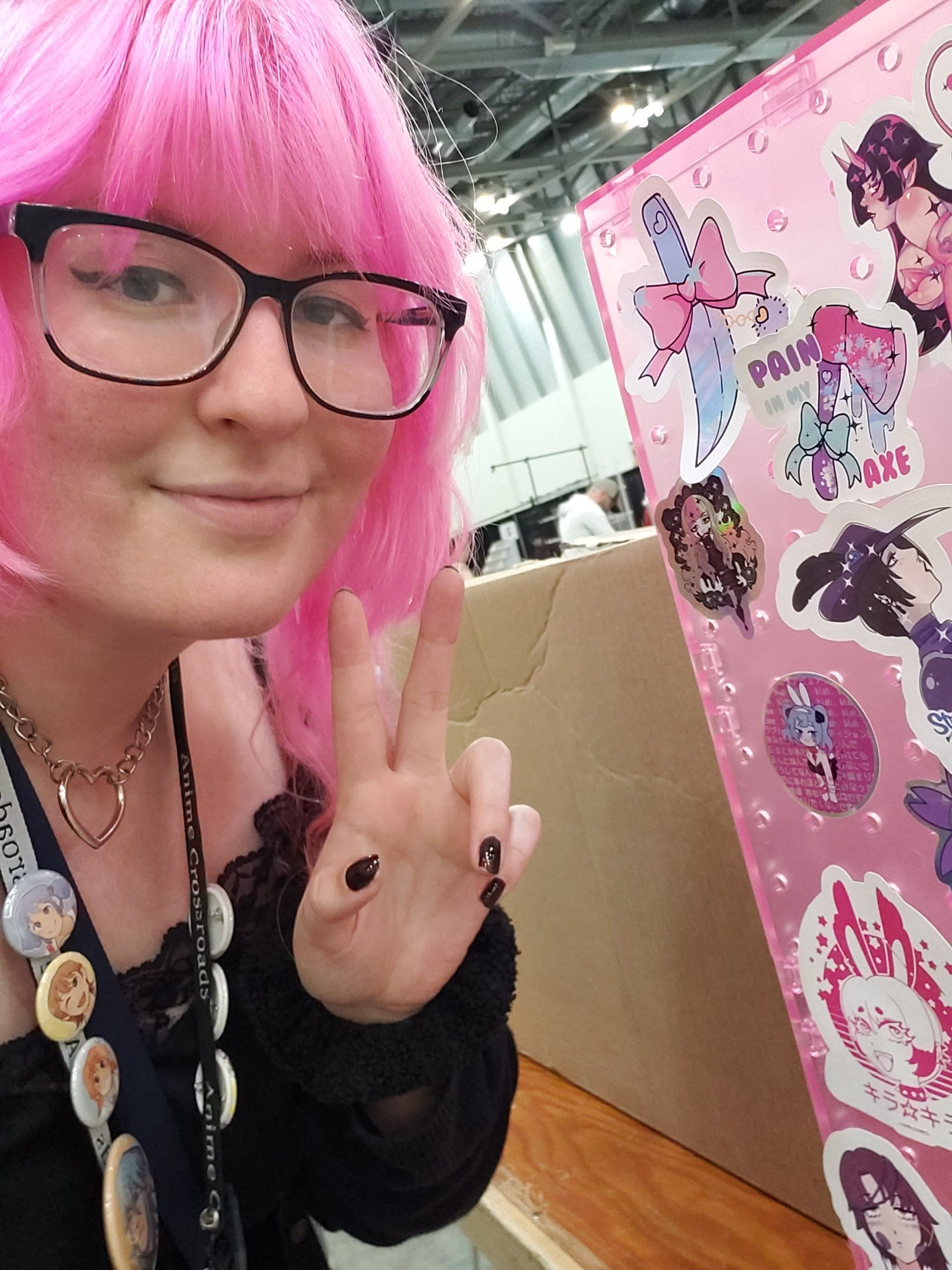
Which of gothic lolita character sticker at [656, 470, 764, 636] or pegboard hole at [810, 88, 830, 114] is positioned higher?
pegboard hole at [810, 88, 830, 114]

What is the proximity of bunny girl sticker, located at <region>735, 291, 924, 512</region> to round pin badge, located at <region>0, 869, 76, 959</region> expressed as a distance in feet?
1.43

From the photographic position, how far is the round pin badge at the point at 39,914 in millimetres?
463

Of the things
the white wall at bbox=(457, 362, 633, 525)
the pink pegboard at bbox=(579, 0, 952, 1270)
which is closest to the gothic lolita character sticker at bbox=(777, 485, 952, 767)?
the pink pegboard at bbox=(579, 0, 952, 1270)

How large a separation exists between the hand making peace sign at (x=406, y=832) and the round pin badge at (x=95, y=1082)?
112 mm

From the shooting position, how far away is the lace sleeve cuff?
20.3 inches

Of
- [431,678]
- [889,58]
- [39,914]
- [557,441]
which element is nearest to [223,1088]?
[39,914]

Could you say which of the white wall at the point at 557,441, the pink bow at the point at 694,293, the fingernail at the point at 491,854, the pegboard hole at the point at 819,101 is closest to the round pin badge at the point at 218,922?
the fingernail at the point at 491,854

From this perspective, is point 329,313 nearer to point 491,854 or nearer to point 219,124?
point 219,124

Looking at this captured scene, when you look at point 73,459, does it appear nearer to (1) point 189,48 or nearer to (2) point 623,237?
(1) point 189,48

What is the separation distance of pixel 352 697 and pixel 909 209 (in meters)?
0.35

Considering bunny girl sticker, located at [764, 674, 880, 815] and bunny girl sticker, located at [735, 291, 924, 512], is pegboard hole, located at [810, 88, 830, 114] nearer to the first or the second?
bunny girl sticker, located at [735, 291, 924, 512]

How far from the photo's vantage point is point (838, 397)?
387 mm

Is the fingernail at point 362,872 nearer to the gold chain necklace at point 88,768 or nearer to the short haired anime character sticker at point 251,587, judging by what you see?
the short haired anime character sticker at point 251,587

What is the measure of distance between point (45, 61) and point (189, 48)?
0.21 ft
